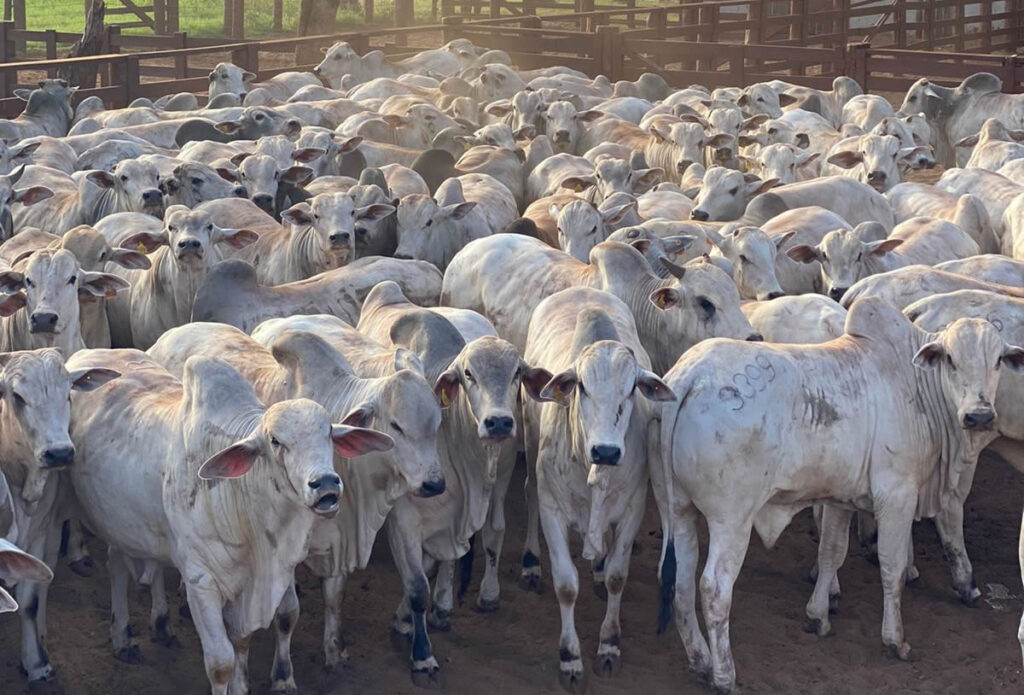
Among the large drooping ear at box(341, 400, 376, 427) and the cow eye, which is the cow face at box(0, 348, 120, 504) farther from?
the cow eye

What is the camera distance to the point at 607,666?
619 centimetres

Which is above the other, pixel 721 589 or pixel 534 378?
pixel 534 378

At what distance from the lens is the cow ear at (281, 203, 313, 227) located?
8.98 m

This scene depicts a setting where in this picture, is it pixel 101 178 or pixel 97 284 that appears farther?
pixel 101 178

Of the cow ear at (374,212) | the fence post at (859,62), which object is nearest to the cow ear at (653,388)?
the cow ear at (374,212)

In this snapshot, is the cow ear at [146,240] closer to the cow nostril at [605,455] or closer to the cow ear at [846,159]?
the cow nostril at [605,455]

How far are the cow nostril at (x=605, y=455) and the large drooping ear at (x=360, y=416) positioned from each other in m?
0.86

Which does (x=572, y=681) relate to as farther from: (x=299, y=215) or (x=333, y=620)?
(x=299, y=215)

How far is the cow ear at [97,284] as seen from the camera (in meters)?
7.32

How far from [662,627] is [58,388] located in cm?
267

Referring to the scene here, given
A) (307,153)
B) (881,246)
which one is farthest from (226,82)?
(881,246)

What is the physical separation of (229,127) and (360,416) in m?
7.88

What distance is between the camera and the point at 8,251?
840cm

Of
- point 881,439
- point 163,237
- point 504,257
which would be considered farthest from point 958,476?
point 163,237
